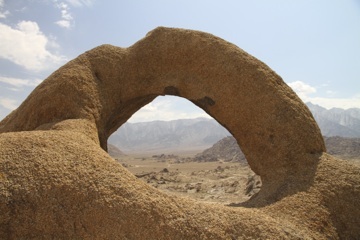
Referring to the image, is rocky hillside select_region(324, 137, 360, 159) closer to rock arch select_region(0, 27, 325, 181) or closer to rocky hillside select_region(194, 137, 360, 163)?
rocky hillside select_region(194, 137, 360, 163)

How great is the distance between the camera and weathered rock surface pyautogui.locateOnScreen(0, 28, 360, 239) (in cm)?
405

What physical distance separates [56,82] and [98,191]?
12.4 ft

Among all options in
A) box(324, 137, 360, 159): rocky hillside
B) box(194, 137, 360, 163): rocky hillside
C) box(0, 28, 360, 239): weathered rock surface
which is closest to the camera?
box(0, 28, 360, 239): weathered rock surface

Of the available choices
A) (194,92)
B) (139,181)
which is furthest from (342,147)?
(139,181)

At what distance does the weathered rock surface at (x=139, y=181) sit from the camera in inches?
160

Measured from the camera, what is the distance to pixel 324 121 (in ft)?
627

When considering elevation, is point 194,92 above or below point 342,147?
above

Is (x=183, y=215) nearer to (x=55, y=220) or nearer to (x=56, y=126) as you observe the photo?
(x=55, y=220)

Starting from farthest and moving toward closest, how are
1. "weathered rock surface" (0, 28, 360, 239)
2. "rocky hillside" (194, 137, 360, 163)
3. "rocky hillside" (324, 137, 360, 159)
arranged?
"rocky hillside" (194, 137, 360, 163) → "rocky hillside" (324, 137, 360, 159) → "weathered rock surface" (0, 28, 360, 239)

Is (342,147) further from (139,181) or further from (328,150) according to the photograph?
(139,181)

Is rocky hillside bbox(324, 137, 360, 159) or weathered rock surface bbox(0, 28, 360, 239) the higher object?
weathered rock surface bbox(0, 28, 360, 239)

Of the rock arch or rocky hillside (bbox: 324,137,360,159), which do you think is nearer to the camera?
the rock arch

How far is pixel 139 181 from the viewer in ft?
15.3

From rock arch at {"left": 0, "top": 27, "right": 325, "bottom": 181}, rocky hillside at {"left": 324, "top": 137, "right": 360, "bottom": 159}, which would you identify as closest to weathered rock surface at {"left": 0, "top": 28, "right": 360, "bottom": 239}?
rock arch at {"left": 0, "top": 27, "right": 325, "bottom": 181}
